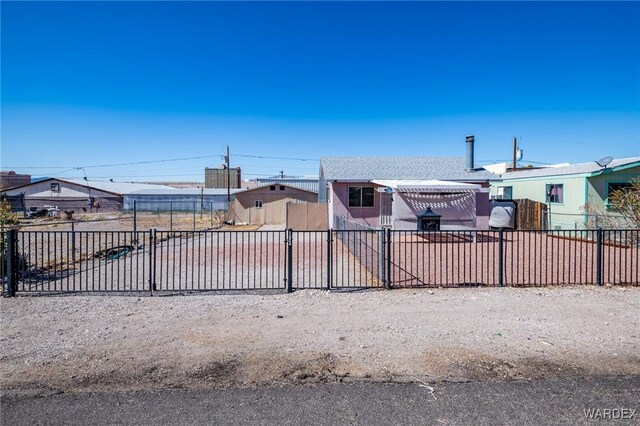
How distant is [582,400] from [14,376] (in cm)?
589

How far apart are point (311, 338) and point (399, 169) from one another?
19547 mm

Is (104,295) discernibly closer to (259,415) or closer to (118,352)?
(118,352)

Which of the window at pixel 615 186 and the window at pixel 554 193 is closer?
the window at pixel 615 186

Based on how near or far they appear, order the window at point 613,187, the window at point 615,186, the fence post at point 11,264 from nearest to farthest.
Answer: the fence post at point 11,264 < the window at point 613,187 < the window at point 615,186

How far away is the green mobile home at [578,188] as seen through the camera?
16.6 m

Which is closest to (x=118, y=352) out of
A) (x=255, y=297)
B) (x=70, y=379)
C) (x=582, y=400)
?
(x=70, y=379)

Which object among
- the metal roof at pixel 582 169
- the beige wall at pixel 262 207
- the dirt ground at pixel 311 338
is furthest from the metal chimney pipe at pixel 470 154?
the dirt ground at pixel 311 338

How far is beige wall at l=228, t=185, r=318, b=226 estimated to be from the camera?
3098 cm

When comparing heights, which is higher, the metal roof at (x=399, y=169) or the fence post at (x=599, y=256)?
the metal roof at (x=399, y=169)

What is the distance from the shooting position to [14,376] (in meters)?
4.29

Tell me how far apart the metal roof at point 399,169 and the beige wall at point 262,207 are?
768 centimetres

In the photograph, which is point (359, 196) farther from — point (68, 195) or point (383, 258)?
point (68, 195)

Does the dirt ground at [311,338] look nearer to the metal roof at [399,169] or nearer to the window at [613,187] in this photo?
the window at [613,187]

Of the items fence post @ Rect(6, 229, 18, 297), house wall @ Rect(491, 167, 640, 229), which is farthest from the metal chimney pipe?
fence post @ Rect(6, 229, 18, 297)
